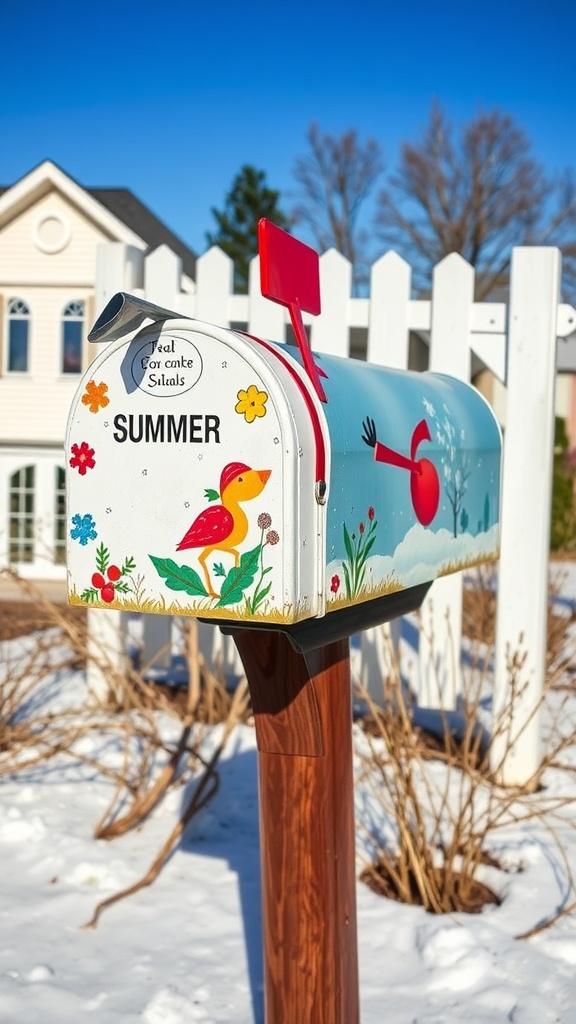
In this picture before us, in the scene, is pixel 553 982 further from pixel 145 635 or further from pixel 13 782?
pixel 145 635

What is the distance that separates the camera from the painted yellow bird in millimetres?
1473

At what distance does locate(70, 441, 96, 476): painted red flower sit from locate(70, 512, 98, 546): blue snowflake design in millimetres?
69

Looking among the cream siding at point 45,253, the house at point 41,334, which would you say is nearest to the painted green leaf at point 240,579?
the house at point 41,334

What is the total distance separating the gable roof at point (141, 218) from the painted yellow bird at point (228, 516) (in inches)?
554

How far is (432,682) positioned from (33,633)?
2.97m

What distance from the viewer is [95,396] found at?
63.2 inches

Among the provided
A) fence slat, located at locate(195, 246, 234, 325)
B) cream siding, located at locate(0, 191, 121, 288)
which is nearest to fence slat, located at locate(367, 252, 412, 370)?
fence slat, located at locate(195, 246, 234, 325)

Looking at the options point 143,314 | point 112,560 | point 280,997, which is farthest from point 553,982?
point 143,314

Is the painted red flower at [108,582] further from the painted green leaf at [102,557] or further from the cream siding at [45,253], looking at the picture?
the cream siding at [45,253]

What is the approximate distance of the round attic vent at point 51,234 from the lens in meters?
12.6

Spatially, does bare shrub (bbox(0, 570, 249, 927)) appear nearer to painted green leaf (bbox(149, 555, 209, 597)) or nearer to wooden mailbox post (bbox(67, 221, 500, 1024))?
wooden mailbox post (bbox(67, 221, 500, 1024))

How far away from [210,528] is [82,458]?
26 centimetres

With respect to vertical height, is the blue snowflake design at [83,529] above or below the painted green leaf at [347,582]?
above

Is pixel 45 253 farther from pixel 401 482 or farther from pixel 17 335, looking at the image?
pixel 401 482
